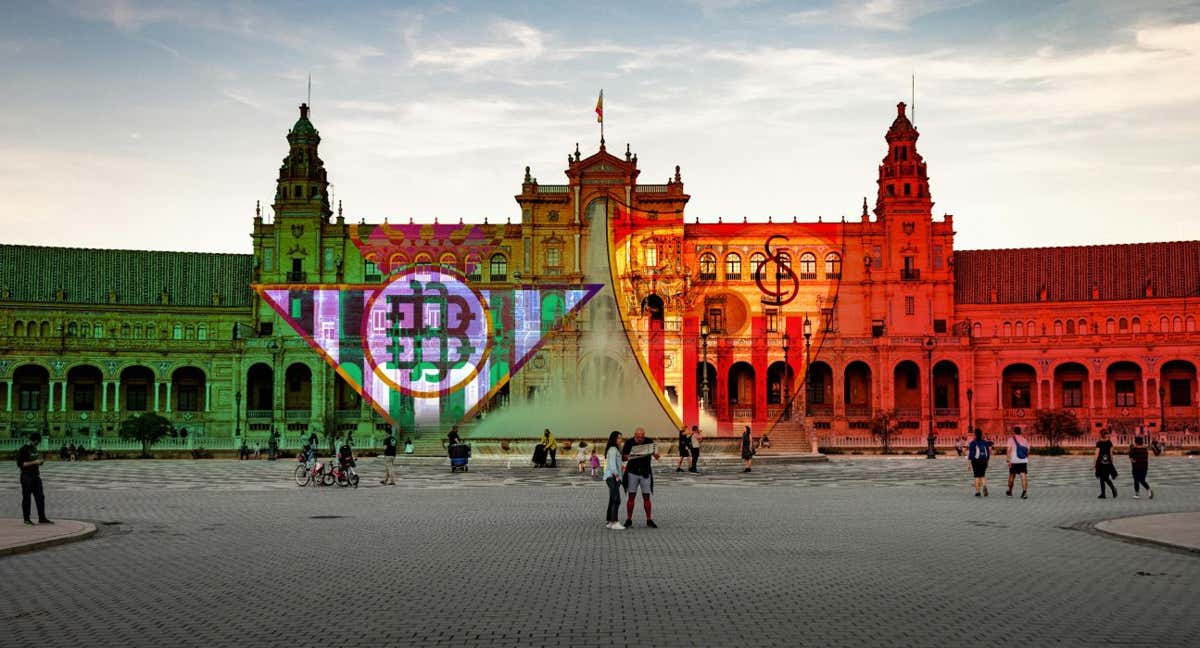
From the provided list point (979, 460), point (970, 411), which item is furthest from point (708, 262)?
point (979, 460)

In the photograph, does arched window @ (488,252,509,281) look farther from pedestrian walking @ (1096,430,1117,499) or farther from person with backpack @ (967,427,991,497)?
pedestrian walking @ (1096,430,1117,499)

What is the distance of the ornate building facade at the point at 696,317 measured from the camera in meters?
90.4

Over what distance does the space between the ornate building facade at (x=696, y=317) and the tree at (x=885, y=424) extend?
189 centimetres

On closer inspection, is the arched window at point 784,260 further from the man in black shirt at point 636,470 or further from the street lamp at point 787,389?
the man in black shirt at point 636,470

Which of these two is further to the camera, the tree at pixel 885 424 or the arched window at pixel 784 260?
the arched window at pixel 784 260

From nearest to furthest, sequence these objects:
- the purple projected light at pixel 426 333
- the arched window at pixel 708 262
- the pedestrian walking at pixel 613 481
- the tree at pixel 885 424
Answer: the pedestrian walking at pixel 613 481 < the tree at pixel 885 424 < the purple projected light at pixel 426 333 < the arched window at pixel 708 262

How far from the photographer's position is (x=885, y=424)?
3255 inches

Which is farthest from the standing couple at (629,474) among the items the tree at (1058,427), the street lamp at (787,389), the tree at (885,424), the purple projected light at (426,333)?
the purple projected light at (426,333)

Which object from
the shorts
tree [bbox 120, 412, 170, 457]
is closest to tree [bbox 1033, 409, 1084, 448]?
tree [bbox 120, 412, 170, 457]

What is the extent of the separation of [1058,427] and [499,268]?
4213 centimetres

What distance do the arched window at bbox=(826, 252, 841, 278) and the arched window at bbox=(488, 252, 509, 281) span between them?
24.3 metres

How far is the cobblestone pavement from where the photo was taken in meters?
12.8

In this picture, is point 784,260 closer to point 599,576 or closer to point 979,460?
point 979,460

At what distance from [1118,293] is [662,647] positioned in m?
91.3
